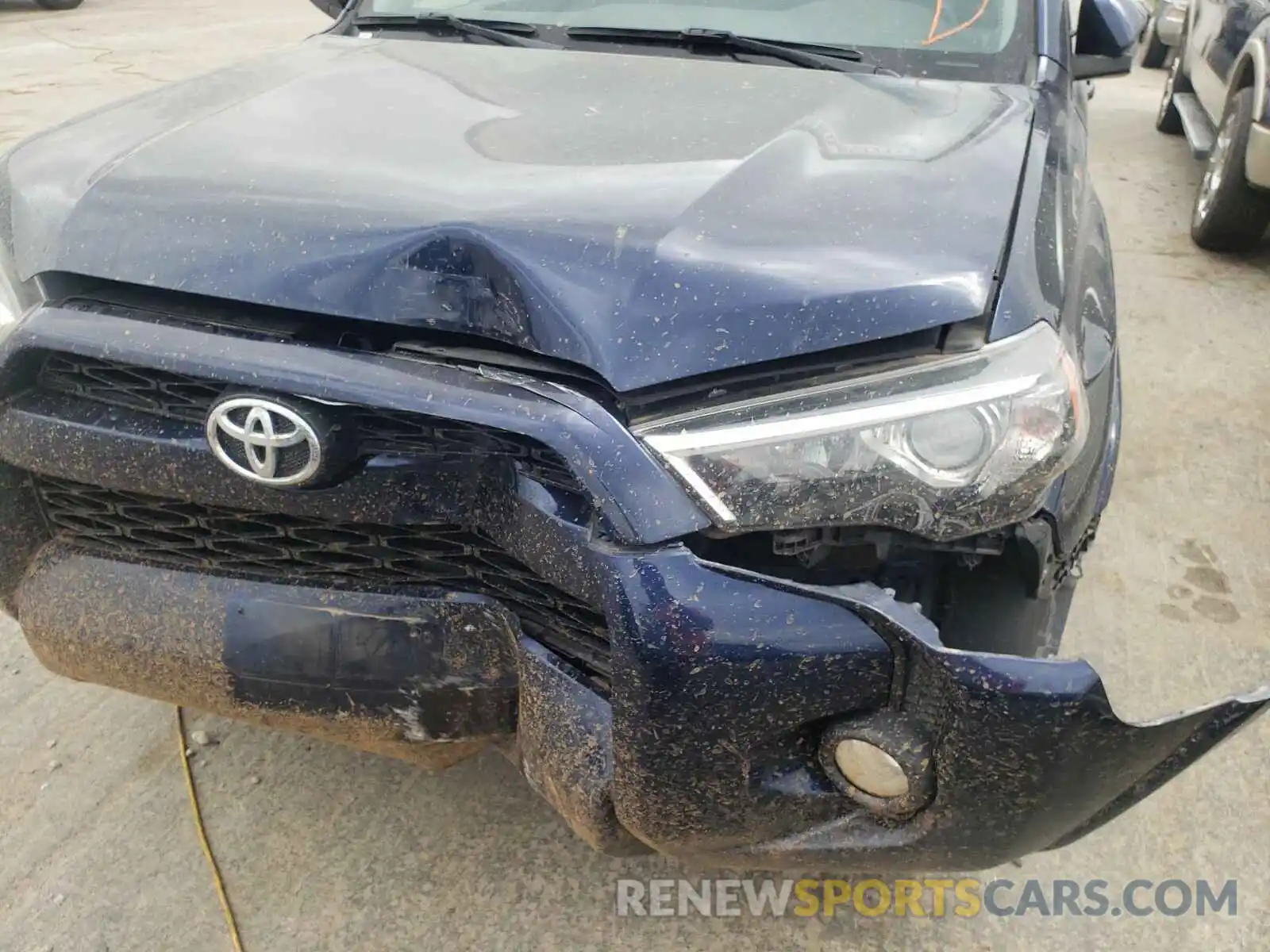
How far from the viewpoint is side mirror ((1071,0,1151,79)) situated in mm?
2529

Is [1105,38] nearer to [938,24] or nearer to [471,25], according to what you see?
[938,24]

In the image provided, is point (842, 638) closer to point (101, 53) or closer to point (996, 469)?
point (996, 469)

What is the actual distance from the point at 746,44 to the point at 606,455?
137 cm

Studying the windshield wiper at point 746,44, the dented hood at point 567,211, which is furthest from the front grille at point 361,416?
the windshield wiper at point 746,44

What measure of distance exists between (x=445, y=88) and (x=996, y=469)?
1.32 m

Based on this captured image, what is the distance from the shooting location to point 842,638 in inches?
49.0

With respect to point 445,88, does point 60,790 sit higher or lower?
lower

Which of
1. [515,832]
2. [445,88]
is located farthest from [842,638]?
[445,88]

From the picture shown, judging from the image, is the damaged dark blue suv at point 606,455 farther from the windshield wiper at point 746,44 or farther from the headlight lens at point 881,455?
the windshield wiper at point 746,44
